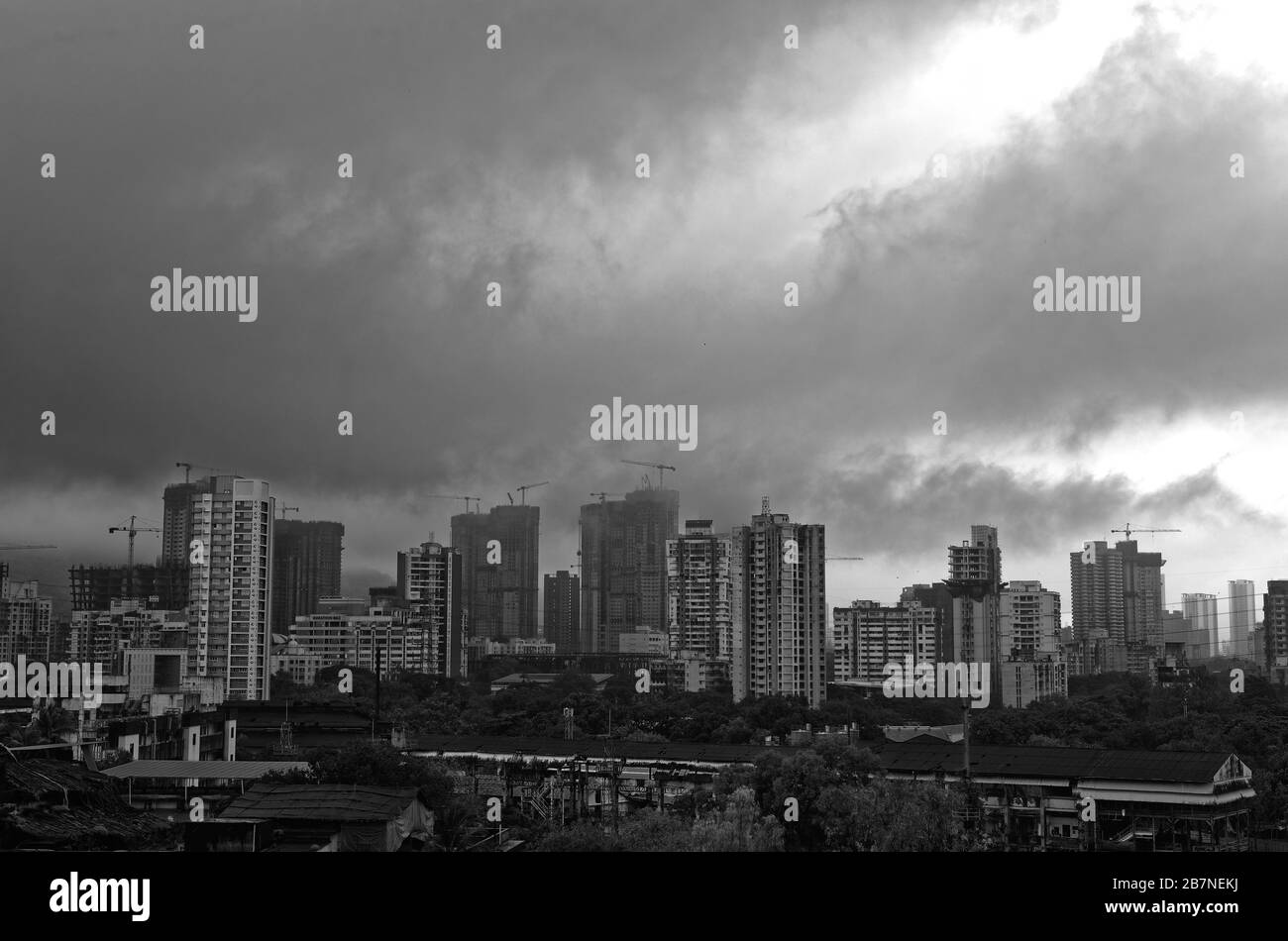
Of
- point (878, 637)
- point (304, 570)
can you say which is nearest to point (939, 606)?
point (878, 637)

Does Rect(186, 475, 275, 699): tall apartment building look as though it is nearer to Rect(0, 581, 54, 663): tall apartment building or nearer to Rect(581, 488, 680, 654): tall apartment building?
Rect(0, 581, 54, 663): tall apartment building

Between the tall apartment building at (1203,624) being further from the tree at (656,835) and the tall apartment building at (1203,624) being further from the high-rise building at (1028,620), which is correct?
the tree at (656,835)

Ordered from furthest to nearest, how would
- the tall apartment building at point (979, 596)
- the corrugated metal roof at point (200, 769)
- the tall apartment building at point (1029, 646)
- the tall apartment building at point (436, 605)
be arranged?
the tall apartment building at point (436, 605)
the tall apartment building at point (1029, 646)
the tall apartment building at point (979, 596)
the corrugated metal roof at point (200, 769)

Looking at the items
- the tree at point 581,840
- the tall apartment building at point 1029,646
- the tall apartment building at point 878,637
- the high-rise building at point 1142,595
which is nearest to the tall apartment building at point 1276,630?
the tall apartment building at point 1029,646

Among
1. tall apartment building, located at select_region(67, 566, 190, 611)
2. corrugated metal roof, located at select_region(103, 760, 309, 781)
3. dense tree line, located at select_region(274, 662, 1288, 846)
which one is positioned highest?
tall apartment building, located at select_region(67, 566, 190, 611)

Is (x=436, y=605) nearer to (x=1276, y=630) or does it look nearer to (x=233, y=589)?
(x=233, y=589)

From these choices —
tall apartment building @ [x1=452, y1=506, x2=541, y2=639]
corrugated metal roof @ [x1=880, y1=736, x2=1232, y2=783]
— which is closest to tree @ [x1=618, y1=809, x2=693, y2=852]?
corrugated metal roof @ [x1=880, y1=736, x2=1232, y2=783]
